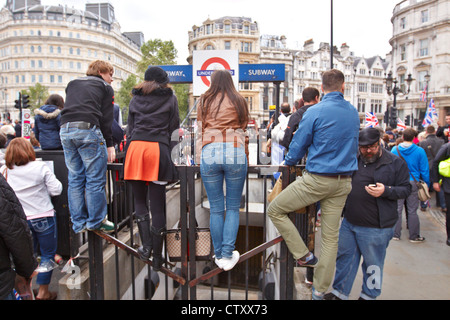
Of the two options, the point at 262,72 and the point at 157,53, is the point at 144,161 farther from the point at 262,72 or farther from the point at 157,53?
the point at 157,53

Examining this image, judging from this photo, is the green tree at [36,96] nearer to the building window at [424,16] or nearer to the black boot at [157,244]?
the black boot at [157,244]

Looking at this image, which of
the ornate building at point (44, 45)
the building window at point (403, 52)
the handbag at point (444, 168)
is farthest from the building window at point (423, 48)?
the ornate building at point (44, 45)

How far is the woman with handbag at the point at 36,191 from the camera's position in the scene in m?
3.55

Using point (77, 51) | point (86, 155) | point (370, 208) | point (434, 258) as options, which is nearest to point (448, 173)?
point (434, 258)

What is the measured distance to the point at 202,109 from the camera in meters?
2.92

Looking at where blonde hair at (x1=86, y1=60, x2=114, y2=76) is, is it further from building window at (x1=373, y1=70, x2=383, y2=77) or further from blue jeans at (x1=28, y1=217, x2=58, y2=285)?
building window at (x1=373, y1=70, x2=383, y2=77)

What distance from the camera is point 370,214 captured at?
3.36 meters

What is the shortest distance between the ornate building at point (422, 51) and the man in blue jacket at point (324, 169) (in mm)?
42463

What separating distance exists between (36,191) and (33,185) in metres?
0.09

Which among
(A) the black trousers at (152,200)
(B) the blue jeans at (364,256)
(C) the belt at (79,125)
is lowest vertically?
(B) the blue jeans at (364,256)

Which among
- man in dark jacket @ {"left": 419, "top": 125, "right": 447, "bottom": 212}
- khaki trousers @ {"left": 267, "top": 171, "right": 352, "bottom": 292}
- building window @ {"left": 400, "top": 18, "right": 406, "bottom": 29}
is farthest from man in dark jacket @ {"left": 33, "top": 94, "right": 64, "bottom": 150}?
building window @ {"left": 400, "top": 18, "right": 406, "bottom": 29}

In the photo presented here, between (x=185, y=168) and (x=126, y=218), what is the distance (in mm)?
2468

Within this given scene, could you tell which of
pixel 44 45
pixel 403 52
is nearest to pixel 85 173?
pixel 403 52

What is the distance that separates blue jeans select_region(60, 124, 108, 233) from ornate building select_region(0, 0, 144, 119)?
3415 inches
